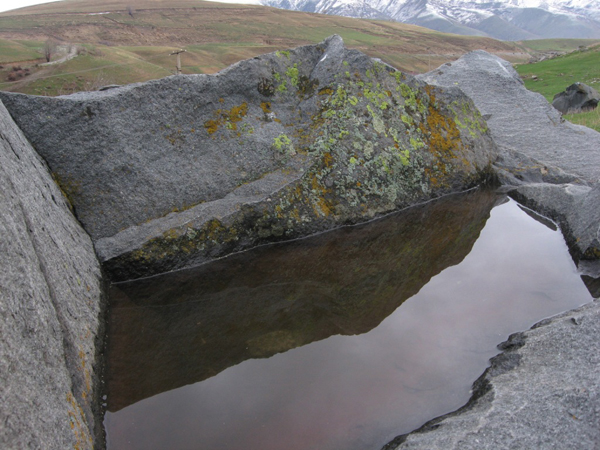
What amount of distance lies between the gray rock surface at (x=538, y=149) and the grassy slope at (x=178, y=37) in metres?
35.3

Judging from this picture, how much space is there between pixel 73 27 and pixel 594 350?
128840 mm

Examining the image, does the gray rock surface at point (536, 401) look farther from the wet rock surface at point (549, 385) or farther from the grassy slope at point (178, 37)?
the grassy slope at point (178, 37)

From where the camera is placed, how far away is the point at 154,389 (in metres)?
3.71

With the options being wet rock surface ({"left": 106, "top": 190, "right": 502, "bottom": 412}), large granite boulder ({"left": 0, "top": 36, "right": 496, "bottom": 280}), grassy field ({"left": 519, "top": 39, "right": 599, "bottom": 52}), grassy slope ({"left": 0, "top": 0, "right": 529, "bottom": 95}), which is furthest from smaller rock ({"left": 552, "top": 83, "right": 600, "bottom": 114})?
grassy field ({"left": 519, "top": 39, "right": 599, "bottom": 52})

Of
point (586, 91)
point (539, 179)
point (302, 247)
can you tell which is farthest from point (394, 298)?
point (586, 91)

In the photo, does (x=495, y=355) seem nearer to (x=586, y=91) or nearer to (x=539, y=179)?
(x=539, y=179)

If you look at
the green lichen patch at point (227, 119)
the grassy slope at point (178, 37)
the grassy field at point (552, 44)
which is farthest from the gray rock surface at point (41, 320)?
the grassy field at point (552, 44)

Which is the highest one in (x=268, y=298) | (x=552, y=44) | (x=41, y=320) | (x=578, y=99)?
(x=41, y=320)

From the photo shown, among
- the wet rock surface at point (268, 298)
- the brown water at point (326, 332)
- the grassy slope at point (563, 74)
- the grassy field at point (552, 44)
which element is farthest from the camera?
the grassy field at point (552, 44)

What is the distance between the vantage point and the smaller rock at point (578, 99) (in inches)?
688

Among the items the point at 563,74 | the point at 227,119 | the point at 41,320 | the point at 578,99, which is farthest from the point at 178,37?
the point at 41,320

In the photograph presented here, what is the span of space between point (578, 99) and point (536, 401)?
1896 cm

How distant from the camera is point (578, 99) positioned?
17.8m

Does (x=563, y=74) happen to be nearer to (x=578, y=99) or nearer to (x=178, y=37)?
(x=578, y=99)
